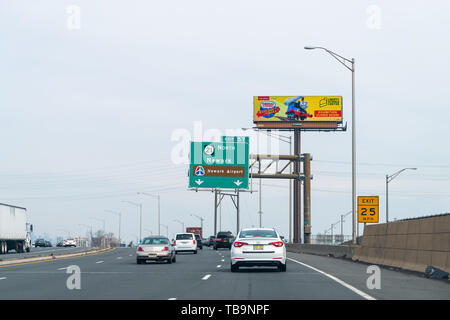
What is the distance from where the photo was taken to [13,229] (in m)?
64.0

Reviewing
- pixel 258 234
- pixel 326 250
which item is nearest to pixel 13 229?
pixel 326 250

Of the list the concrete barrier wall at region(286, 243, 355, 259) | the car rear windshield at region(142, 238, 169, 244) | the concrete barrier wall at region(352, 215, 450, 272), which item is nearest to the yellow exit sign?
the concrete barrier wall at region(352, 215, 450, 272)

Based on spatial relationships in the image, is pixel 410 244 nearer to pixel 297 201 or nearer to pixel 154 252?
pixel 154 252

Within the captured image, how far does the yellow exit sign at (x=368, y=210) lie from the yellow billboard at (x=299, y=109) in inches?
1894

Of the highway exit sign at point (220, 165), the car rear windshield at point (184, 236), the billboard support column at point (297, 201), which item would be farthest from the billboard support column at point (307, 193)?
the car rear windshield at point (184, 236)

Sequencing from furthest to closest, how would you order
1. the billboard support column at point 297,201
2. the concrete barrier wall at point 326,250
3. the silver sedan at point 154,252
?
the billboard support column at point 297,201, the concrete barrier wall at point 326,250, the silver sedan at point 154,252

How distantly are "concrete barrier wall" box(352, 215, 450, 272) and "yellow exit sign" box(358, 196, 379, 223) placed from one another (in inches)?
17.8

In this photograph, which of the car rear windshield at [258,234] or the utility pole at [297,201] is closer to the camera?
the car rear windshield at [258,234]

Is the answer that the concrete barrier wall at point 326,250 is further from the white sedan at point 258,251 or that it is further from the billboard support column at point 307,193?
the white sedan at point 258,251

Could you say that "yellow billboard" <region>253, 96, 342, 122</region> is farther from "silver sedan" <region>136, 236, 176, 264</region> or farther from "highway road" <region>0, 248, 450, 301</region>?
"highway road" <region>0, 248, 450, 301</region>

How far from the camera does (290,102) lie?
8450 centimetres

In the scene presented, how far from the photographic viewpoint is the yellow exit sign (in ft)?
115

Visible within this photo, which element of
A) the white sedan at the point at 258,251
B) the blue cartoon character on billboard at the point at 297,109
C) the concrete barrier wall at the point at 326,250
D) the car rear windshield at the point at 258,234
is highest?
the blue cartoon character on billboard at the point at 297,109

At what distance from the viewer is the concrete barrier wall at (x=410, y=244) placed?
76.3 ft
